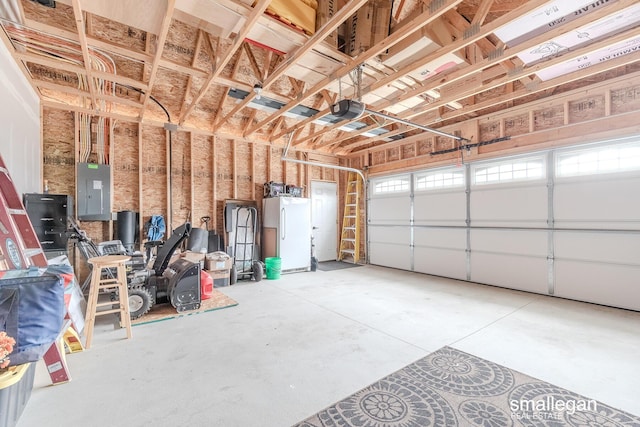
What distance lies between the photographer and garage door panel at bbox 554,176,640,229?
4086mm

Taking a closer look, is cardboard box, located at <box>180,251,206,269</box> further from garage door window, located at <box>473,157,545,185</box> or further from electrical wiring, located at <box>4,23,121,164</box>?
garage door window, located at <box>473,157,545,185</box>

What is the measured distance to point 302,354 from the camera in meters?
2.78

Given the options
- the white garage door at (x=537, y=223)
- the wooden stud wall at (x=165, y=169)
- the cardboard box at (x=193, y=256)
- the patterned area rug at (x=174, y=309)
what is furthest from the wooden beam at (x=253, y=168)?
the white garage door at (x=537, y=223)

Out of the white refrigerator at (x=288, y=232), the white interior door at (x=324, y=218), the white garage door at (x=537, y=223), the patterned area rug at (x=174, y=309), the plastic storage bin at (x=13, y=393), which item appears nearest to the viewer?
the plastic storage bin at (x=13, y=393)

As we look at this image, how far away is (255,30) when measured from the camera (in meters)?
2.96

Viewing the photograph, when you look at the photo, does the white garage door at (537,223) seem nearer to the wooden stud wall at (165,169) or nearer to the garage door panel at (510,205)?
the garage door panel at (510,205)

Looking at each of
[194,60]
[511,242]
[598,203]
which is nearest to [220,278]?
[194,60]

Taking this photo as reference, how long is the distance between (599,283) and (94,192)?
8.72 m

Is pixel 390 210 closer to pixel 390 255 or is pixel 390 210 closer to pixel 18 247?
pixel 390 255

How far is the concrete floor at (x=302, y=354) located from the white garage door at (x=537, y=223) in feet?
1.80

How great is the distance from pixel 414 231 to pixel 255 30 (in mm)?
5652

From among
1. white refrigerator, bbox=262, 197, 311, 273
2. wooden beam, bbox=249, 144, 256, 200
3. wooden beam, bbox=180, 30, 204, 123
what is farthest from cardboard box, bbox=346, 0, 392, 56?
wooden beam, bbox=249, 144, 256, 200

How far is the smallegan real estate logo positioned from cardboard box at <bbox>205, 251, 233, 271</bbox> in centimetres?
489

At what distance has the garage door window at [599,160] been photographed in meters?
4.11
